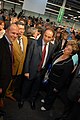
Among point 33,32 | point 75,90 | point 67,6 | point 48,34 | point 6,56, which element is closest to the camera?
point 6,56

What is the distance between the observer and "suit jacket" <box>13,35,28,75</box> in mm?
3496

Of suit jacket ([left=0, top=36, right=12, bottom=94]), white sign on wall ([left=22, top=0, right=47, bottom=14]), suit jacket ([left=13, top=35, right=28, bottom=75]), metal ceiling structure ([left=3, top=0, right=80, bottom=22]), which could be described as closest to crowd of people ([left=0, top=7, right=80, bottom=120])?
suit jacket ([left=13, top=35, right=28, bottom=75])

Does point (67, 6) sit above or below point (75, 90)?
above

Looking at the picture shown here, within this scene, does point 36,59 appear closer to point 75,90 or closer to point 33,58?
point 33,58

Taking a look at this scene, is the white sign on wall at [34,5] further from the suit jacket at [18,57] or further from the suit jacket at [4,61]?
the suit jacket at [4,61]

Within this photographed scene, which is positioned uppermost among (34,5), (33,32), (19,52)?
(34,5)

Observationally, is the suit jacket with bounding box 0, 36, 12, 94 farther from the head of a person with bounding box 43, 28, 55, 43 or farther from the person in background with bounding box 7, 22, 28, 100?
the head of a person with bounding box 43, 28, 55, 43

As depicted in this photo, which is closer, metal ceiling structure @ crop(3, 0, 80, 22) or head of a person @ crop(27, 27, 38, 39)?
head of a person @ crop(27, 27, 38, 39)

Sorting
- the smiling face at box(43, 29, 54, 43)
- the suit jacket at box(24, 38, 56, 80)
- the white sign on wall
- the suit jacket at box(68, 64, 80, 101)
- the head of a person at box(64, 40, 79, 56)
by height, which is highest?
the white sign on wall

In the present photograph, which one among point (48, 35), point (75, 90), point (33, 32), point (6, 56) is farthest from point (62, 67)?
point (6, 56)

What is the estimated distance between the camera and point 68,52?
3580 mm

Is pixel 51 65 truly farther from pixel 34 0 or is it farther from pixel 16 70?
pixel 34 0

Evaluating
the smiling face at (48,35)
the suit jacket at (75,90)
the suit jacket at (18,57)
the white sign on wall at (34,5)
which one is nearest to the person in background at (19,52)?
the suit jacket at (18,57)

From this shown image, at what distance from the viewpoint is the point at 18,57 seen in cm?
355
